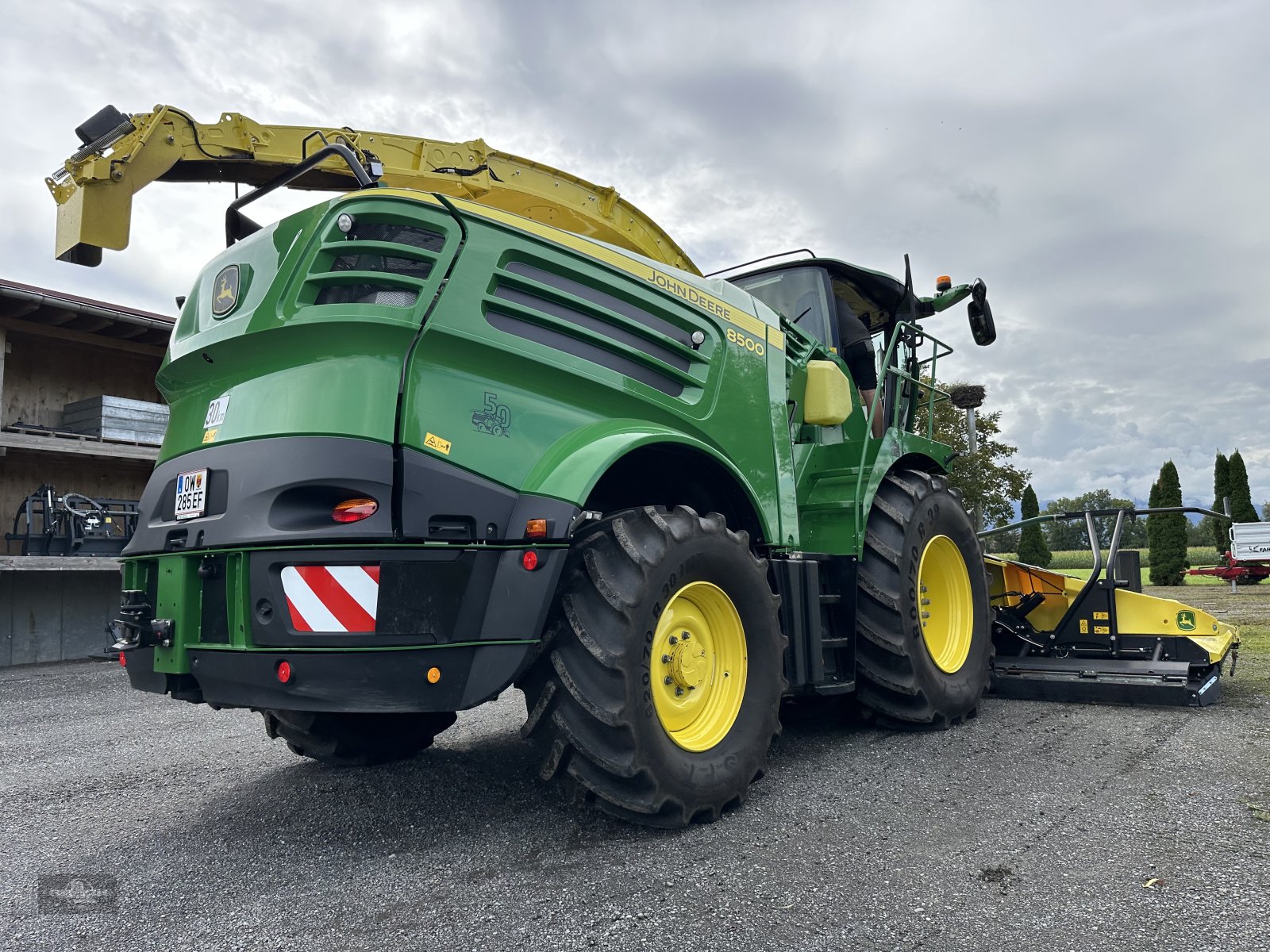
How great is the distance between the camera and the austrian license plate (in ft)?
10.4

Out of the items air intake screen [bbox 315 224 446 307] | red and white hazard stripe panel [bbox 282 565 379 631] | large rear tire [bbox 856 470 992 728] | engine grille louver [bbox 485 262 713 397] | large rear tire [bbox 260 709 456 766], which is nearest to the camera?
red and white hazard stripe panel [bbox 282 565 379 631]

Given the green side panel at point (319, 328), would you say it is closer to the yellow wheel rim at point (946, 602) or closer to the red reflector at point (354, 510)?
the red reflector at point (354, 510)

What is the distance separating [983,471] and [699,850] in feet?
91.2

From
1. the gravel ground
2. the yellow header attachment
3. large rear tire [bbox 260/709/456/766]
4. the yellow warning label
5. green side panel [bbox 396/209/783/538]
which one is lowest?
the gravel ground

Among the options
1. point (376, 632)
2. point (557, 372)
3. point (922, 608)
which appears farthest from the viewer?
point (922, 608)

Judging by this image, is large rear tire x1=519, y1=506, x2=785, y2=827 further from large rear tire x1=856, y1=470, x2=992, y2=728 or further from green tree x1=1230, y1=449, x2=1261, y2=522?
green tree x1=1230, y1=449, x2=1261, y2=522

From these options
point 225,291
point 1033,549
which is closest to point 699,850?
point 225,291

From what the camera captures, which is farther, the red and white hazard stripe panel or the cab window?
the cab window

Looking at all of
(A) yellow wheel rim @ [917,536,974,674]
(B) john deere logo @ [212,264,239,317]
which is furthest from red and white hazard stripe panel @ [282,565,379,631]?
(A) yellow wheel rim @ [917,536,974,674]

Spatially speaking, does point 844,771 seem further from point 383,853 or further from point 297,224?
point 297,224

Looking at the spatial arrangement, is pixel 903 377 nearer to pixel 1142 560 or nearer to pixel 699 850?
pixel 699 850

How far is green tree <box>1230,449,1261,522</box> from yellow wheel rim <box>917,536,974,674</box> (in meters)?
32.7

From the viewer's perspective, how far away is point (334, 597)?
2803 millimetres

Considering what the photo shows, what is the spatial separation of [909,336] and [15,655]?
455 inches
